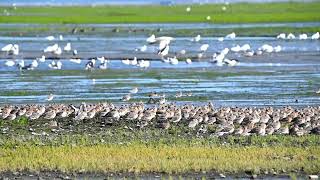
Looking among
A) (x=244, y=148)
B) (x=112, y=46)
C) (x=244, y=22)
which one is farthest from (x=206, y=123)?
(x=244, y=22)

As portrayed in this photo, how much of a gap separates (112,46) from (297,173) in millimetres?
34035

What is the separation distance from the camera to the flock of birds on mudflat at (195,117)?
20766mm

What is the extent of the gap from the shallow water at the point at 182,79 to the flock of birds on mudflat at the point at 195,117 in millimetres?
4378

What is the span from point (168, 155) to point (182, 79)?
1681cm

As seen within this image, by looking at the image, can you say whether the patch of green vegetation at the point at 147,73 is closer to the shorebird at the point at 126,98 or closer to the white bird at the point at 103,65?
the white bird at the point at 103,65

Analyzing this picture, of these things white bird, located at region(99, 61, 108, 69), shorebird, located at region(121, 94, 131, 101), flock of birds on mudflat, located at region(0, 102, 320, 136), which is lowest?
white bird, located at region(99, 61, 108, 69)

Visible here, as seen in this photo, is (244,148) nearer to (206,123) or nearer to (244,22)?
(206,123)

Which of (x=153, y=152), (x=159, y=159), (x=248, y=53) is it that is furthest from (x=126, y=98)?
(x=248, y=53)

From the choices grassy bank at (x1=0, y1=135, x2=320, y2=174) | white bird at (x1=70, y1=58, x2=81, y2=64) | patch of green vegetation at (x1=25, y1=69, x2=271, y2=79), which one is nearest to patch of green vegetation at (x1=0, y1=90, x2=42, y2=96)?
patch of green vegetation at (x1=25, y1=69, x2=271, y2=79)

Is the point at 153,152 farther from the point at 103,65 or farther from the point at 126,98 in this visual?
the point at 103,65

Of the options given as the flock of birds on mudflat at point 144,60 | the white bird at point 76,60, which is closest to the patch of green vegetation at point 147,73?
the flock of birds on mudflat at point 144,60

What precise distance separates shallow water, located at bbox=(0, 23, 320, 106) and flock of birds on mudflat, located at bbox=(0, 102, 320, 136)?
438 cm

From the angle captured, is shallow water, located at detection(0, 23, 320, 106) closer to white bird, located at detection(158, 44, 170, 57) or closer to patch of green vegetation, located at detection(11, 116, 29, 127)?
white bird, located at detection(158, 44, 170, 57)

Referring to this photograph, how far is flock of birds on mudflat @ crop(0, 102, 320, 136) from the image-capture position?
20.8 m
